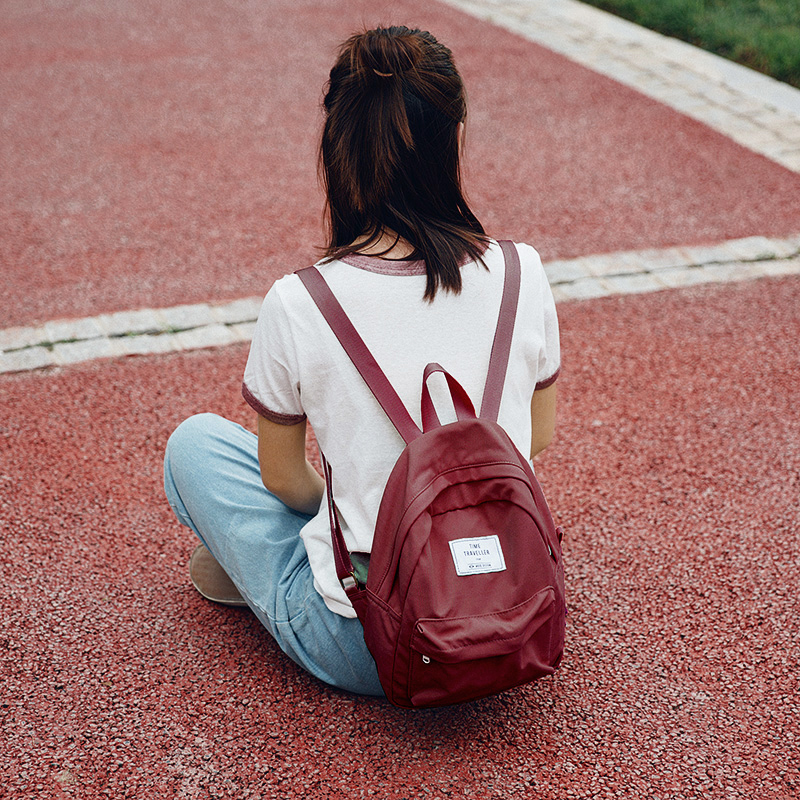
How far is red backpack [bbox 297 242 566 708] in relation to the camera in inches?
79.4

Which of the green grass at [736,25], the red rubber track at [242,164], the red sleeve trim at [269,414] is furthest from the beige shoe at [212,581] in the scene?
the green grass at [736,25]

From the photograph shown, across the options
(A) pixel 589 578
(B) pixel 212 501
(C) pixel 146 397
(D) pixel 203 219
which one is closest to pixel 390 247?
(B) pixel 212 501

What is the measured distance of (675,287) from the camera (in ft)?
16.5

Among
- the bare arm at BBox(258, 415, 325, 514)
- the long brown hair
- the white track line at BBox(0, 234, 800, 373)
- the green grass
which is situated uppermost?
the long brown hair

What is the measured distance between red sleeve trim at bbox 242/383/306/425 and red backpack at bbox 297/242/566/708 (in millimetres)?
271

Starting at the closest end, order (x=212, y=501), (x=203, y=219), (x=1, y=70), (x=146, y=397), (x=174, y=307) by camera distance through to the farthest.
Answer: (x=212, y=501)
(x=146, y=397)
(x=174, y=307)
(x=203, y=219)
(x=1, y=70)

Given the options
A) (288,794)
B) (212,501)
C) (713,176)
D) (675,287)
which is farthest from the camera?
(713,176)

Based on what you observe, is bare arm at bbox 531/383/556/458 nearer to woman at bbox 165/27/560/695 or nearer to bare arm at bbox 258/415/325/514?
woman at bbox 165/27/560/695

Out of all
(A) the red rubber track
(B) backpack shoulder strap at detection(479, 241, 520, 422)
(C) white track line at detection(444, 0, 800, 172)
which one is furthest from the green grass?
(B) backpack shoulder strap at detection(479, 241, 520, 422)

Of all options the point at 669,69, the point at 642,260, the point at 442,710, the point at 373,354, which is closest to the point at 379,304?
the point at 373,354

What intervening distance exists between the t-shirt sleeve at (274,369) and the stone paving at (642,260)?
227 cm

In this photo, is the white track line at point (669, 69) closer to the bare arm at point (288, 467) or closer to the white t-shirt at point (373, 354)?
the white t-shirt at point (373, 354)

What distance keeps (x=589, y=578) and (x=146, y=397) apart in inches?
79.5

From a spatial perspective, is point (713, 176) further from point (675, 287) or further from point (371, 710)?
point (371, 710)
